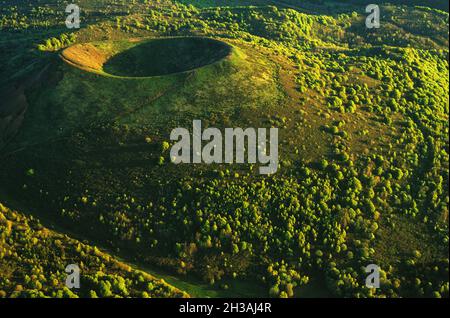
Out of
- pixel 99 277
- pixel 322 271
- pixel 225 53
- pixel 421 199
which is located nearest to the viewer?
pixel 99 277

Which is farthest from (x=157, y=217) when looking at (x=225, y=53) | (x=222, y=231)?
(x=225, y=53)

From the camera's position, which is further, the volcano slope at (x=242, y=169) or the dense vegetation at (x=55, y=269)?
the volcano slope at (x=242, y=169)

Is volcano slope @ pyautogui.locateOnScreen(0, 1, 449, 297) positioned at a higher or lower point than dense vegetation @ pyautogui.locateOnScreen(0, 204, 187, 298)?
higher

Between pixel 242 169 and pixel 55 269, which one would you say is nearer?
pixel 55 269

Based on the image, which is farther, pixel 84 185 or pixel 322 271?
pixel 84 185

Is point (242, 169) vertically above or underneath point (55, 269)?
above

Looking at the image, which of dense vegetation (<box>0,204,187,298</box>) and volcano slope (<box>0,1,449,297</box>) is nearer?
dense vegetation (<box>0,204,187,298</box>)

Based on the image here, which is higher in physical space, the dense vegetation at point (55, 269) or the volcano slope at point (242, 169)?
the volcano slope at point (242, 169)

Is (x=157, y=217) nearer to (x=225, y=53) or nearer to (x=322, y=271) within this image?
(x=322, y=271)
